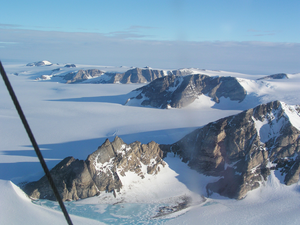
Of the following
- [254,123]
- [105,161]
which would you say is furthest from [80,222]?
[254,123]

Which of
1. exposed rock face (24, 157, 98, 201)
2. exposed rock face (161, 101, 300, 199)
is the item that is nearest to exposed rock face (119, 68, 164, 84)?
exposed rock face (161, 101, 300, 199)

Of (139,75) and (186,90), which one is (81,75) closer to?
(139,75)

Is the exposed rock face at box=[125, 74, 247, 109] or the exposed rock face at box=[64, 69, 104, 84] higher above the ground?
the exposed rock face at box=[64, 69, 104, 84]

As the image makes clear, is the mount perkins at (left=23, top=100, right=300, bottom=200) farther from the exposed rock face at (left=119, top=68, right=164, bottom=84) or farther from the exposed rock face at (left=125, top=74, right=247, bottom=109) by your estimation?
the exposed rock face at (left=119, top=68, right=164, bottom=84)

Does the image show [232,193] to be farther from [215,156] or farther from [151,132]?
[151,132]

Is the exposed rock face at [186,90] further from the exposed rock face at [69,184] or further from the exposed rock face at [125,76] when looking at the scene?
the exposed rock face at [125,76]

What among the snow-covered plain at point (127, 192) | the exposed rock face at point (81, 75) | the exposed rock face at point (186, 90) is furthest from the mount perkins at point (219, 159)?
the exposed rock face at point (81, 75)

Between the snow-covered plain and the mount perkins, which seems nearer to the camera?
the snow-covered plain
